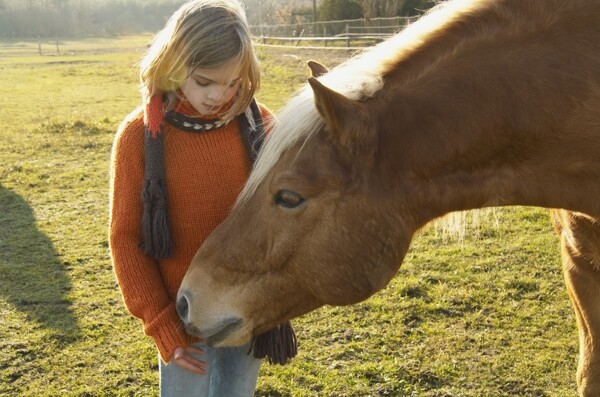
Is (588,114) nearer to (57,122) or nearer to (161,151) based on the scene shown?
(161,151)

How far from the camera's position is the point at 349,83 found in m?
2.08

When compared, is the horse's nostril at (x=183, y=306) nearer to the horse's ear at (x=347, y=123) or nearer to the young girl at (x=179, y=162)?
the young girl at (x=179, y=162)

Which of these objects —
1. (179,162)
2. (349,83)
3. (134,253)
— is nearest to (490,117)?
(349,83)

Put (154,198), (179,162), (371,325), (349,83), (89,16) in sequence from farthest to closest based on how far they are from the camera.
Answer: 1. (89,16)
2. (371,325)
3. (179,162)
4. (154,198)
5. (349,83)

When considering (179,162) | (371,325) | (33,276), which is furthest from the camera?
(33,276)

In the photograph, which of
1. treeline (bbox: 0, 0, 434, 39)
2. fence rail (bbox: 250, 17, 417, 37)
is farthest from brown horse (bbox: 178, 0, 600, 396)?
treeline (bbox: 0, 0, 434, 39)

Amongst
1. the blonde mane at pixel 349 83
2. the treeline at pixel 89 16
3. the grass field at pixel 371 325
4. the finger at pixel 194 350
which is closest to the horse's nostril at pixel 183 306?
the finger at pixel 194 350

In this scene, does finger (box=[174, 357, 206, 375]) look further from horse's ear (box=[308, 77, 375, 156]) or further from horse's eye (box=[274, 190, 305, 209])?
horse's ear (box=[308, 77, 375, 156])

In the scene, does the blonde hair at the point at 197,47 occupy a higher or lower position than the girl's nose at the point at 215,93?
higher

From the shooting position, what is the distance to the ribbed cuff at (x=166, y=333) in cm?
222

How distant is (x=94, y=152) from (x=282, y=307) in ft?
28.0

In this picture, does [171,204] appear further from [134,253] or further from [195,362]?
[195,362]

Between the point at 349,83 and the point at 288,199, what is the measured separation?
434 mm

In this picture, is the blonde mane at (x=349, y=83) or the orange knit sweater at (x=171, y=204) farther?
the orange knit sweater at (x=171, y=204)
